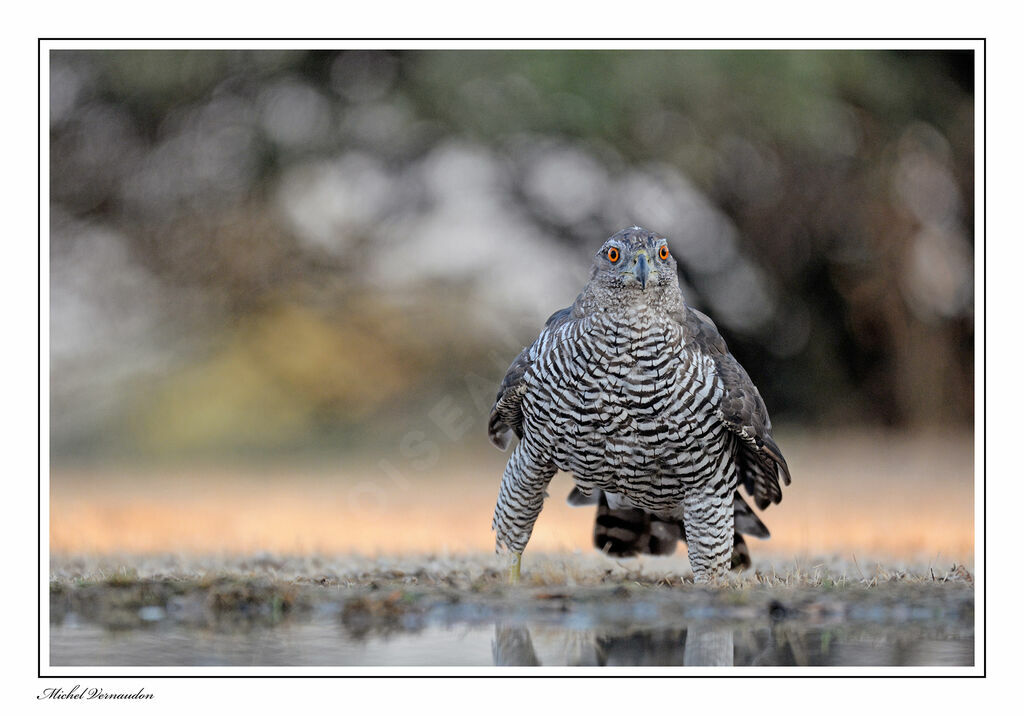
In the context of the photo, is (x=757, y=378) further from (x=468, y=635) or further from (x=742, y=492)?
(x=468, y=635)

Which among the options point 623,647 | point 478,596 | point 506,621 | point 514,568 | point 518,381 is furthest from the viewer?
point 514,568

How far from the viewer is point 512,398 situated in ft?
14.9

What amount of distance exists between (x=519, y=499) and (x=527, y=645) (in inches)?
Result: 44.1

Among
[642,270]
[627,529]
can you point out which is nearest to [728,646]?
[642,270]

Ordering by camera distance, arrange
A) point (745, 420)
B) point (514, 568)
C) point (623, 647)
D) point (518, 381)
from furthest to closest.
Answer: point (514, 568) < point (518, 381) < point (745, 420) < point (623, 647)

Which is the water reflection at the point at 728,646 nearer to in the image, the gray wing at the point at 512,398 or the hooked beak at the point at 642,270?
the gray wing at the point at 512,398

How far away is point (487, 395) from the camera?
10.3 m

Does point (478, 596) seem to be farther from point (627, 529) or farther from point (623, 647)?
point (627, 529)

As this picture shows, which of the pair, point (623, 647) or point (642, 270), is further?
point (642, 270)

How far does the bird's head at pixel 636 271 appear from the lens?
4.07m

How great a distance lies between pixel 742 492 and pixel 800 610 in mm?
1327

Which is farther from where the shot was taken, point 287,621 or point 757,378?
point 757,378

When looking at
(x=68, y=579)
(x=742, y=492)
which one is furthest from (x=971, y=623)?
(x=68, y=579)

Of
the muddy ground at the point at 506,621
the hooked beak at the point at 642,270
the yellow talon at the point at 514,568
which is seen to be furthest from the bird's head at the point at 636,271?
the yellow talon at the point at 514,568
